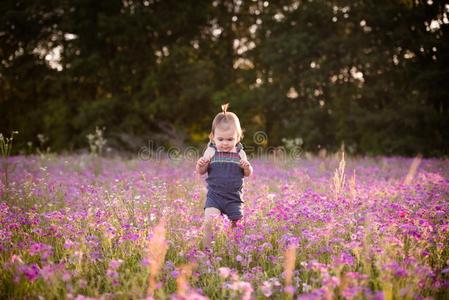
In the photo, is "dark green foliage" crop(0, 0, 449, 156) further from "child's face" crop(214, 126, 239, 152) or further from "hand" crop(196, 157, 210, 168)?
"hand" crop(196, 157, 210, 168)

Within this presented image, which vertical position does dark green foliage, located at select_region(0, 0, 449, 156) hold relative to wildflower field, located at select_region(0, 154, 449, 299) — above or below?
above

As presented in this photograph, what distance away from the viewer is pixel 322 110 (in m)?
20.5

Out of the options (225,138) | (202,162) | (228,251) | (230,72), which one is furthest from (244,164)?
(230,72)

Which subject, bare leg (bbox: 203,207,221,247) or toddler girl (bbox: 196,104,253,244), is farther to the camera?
toddler girl (bbox: 196,104,253,244)

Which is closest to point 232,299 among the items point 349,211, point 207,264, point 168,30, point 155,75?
point 207,264

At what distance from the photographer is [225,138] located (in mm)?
4555

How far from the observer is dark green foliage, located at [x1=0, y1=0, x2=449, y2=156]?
18766 millimetres

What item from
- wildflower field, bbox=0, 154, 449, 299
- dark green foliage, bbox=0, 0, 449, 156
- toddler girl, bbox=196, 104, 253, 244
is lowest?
wildflower field, bbox=0, 154, 449, 299

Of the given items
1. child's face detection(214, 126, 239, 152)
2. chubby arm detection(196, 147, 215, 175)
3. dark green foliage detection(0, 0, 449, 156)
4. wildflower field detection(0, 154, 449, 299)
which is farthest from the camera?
dark green foliage detection(0, 0, 449, 156)

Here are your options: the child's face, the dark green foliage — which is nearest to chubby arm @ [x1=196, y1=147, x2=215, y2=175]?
the child's face

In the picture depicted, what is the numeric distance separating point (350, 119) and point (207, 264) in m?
17.1

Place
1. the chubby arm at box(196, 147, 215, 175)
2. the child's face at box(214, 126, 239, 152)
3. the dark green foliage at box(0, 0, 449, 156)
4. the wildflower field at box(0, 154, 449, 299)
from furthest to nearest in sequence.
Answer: the dark green foliage at box(0, 0, 449, 156)
the chubby arm at box(196, 147, 215, 175)
the child's face at box(214, 126, 239, 152)
the wildflower field at box(0, 154, 449, 299)

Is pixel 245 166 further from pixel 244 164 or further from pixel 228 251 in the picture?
pixel 228 251

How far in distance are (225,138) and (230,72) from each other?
64.3ft
